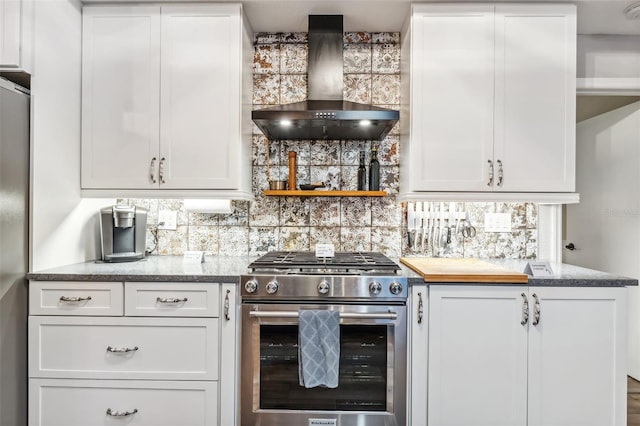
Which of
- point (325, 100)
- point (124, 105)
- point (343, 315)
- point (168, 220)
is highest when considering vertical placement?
point (325, 100)

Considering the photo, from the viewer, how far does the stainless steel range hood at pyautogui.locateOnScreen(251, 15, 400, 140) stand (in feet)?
6.91

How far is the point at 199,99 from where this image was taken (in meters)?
2.12

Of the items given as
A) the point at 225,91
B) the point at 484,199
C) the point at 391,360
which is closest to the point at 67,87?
the point at 225,91

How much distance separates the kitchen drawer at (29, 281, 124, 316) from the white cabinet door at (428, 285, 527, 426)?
5.10 feet

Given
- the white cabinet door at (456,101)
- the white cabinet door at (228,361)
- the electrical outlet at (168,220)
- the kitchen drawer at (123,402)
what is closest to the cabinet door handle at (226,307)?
the white cabinet door at (228,361)

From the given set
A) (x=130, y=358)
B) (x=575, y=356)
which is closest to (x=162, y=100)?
(x=130, y=358)

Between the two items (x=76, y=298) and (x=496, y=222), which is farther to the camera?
(x=496, y=222)

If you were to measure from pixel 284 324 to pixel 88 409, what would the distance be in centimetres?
104

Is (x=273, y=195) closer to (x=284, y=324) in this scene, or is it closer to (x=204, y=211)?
(x=204, y=211)

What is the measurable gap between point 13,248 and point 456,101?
2.38 m

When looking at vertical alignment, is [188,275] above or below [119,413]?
above

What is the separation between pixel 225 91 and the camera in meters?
2.13

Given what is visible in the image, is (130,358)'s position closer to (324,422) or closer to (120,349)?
(120,349)

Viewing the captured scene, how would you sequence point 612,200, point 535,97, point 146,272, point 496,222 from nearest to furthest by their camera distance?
point 146,272 < point 535,97 < point 496,222 < point 612,200
